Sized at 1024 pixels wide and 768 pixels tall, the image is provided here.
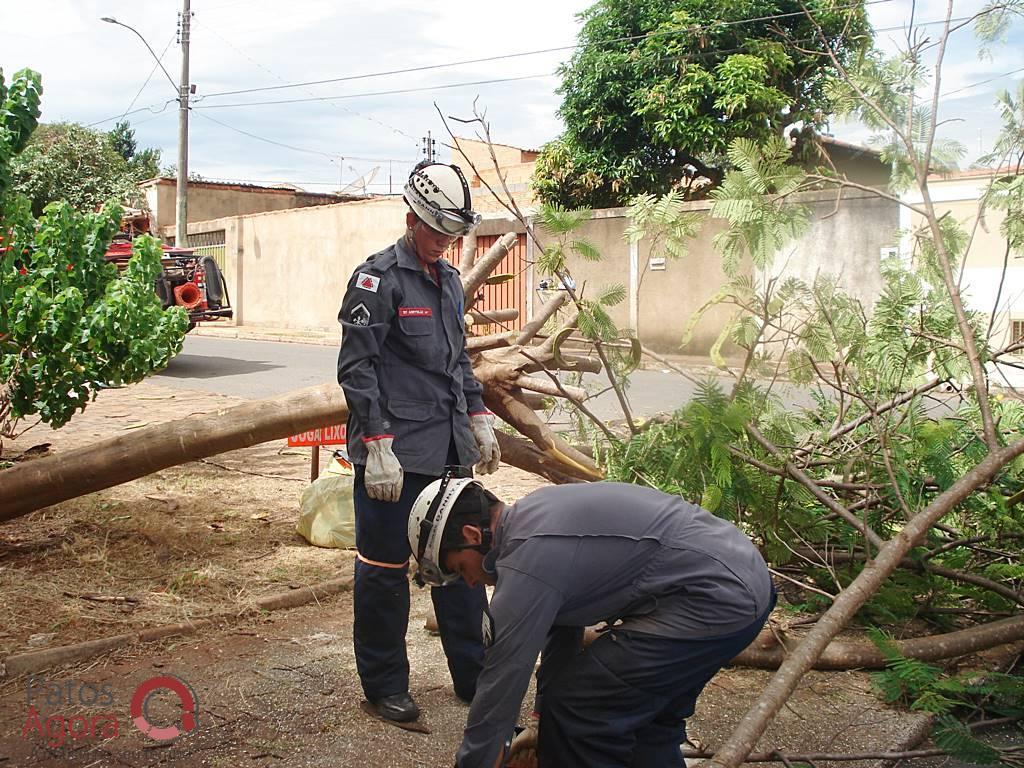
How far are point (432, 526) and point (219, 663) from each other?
5.64 feet

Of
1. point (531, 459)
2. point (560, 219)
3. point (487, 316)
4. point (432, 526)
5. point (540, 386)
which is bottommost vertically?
point (531, 459)

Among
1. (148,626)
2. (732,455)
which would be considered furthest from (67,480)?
(732,455)

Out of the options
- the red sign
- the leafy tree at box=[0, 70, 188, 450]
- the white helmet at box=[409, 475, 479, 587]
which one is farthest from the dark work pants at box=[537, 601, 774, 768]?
the leafy tree at box=[0, 70, 188, 450]

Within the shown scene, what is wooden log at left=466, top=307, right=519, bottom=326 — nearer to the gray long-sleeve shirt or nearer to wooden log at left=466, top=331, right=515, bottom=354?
wooden log at left=466, top=331, right=515, bottom=354

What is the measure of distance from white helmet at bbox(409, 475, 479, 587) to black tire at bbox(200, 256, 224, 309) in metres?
12.6

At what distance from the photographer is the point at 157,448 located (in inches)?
180

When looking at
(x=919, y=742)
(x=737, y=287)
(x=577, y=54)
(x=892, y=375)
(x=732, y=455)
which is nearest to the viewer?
(x=919, y=742)

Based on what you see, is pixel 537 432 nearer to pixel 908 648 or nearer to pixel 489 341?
pixel 489 341

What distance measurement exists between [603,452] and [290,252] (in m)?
18.9

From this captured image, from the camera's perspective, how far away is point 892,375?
4.12 meters

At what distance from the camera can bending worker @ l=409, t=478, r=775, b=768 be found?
7.75 feet

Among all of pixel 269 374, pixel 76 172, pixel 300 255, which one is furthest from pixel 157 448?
pixel 76 172

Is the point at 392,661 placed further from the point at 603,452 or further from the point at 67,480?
the point at 67,480

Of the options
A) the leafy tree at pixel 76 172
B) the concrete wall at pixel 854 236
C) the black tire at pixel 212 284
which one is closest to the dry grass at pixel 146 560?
the black tire at pixel 212 284
